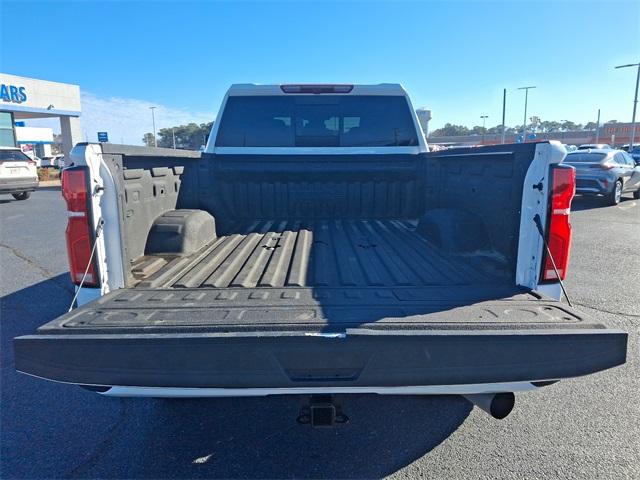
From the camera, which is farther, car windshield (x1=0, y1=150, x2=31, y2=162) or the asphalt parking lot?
car windshield (x1=0, y1=150, x2=31, y2=162)

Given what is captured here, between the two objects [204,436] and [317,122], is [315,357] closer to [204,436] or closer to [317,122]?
[204,436]

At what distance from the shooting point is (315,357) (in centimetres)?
190

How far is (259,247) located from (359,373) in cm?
187

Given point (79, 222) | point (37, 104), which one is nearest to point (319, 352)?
point (79, 222)

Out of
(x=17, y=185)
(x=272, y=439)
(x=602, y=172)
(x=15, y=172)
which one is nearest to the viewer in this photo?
(x=272, y=439)

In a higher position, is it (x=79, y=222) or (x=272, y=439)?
(x=79, y=222)

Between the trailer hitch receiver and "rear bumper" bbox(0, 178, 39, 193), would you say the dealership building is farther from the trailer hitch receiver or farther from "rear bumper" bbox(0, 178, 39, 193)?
the trailer hitch receiver

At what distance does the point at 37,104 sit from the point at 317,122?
34545 millimetres

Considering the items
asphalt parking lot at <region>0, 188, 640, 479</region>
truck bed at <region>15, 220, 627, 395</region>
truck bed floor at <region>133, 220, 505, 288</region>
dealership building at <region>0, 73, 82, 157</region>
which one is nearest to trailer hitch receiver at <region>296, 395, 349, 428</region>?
truck bed at <region>15, 220, 627, 395</region>

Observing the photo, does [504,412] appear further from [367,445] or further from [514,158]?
[514,158]

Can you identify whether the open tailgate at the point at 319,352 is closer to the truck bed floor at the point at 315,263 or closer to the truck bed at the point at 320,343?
the truck bed at the point at 320,343

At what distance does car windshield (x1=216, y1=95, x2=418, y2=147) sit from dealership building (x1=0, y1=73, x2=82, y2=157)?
27.1 meters

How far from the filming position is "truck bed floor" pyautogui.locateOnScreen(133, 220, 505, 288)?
2.73m

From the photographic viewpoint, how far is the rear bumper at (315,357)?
6.17ft
